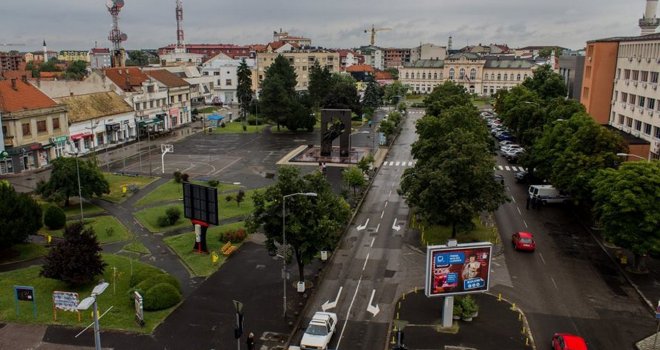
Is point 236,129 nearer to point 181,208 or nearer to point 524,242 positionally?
point 181,208

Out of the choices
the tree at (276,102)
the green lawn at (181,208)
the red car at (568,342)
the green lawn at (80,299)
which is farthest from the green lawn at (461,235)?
the tree at (276,102)

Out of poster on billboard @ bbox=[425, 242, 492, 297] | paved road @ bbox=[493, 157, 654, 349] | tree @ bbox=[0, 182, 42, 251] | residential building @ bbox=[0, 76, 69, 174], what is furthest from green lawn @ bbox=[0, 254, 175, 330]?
residential building @ bbox=[0, 76, 69, 174]

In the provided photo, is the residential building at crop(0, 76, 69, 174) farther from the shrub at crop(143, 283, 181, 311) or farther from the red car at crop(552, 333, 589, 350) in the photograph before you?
the red car at crop(552, 333, 589, 350)

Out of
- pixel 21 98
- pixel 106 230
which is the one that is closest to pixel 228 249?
pixel 106 230

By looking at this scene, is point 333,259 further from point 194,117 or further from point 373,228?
point 194,117

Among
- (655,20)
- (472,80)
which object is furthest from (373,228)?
(472,80)
